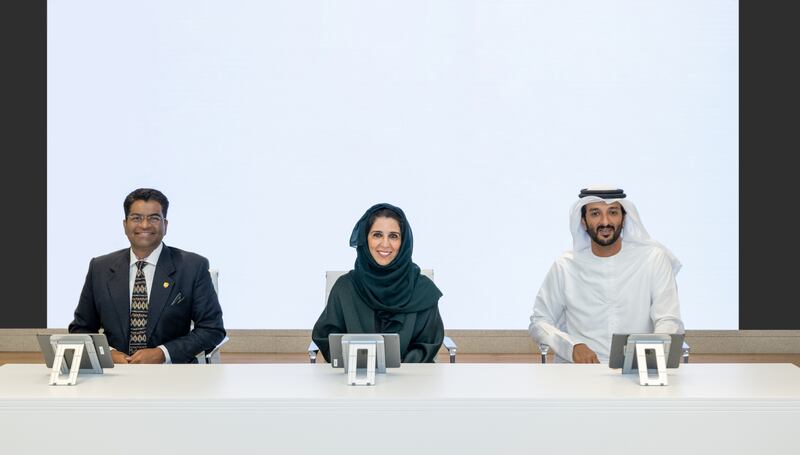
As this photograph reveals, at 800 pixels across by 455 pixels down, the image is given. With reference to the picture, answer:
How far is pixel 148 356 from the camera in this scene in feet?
14.3

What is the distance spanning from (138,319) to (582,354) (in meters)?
1.99

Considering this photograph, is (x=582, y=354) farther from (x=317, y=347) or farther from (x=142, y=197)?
(x=142, y=197)

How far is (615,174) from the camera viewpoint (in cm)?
782

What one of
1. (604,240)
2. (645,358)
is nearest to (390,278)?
(604,240)

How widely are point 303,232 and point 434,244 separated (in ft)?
3.35

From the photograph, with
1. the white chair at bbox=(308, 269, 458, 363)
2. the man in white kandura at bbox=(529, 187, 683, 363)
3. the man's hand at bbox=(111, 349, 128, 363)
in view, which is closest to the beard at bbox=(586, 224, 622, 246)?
the man in white kandura at bbox=(529, 187, 683, 363)

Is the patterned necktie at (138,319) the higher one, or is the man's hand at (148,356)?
the patterned necktie at (138,319)

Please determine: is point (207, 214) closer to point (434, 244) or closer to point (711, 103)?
point (434, 244)

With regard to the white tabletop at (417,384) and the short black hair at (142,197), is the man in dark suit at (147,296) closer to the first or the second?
the short black hair at (142,197)

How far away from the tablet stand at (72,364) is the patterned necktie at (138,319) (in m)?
1.06

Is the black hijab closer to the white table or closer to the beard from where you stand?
the beard

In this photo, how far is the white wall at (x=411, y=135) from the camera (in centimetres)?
788

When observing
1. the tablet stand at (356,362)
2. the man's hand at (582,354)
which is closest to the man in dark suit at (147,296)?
the tablet stand at (356,362)

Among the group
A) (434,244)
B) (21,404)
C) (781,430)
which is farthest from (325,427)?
(434,244)
